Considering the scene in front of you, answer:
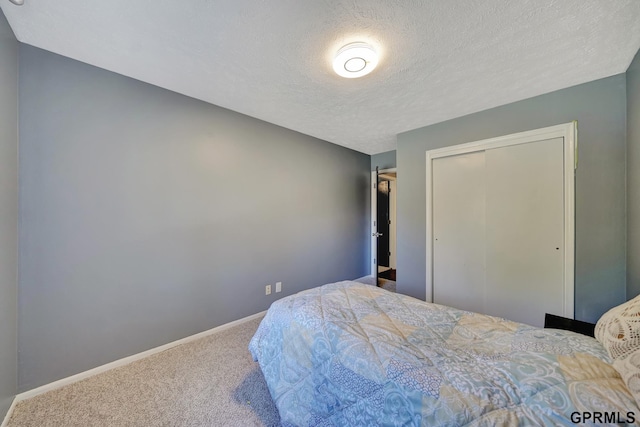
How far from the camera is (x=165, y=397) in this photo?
5.09ft

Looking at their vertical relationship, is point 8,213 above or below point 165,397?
above

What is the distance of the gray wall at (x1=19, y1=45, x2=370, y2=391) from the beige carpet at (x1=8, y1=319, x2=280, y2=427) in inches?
7.1

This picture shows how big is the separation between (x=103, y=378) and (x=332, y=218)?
115 inches

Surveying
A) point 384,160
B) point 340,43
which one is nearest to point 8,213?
point 340,43

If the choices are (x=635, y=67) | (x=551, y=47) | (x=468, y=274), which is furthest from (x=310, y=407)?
(x=635, y=67)

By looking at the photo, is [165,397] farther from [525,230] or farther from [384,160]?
[384,160]

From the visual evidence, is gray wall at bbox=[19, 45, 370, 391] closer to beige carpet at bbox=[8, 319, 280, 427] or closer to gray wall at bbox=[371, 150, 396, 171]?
beige carpet at bbox=[8, 319, 280, 427]

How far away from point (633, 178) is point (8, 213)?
420cm

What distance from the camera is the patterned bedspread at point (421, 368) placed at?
0.73 m

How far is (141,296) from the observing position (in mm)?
1958

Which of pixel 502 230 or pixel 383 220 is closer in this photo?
pixel 502 230

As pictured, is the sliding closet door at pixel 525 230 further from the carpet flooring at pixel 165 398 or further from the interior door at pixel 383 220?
the carpet flooring at pixel 165 398

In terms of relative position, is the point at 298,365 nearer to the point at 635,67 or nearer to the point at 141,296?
the point at 141,296

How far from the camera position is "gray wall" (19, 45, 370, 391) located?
5.16 ft
